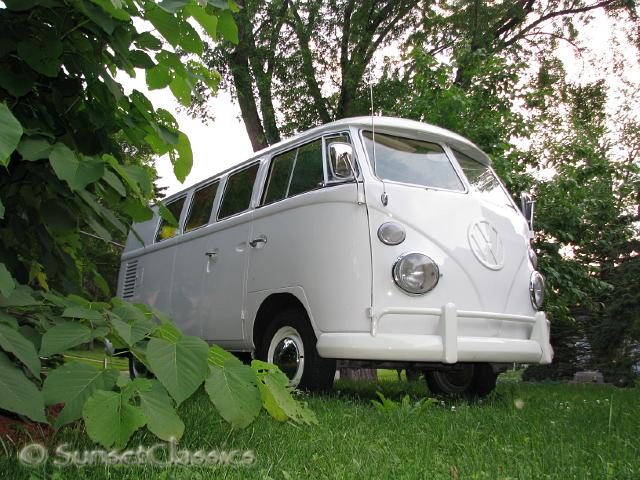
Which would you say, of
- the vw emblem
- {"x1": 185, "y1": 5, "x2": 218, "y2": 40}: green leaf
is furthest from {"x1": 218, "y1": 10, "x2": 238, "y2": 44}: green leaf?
the vw emblem

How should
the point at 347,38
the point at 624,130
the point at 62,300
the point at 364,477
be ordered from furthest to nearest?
the point at 624,130, the point at 347,38, the point at 364,477, the point at 62,300

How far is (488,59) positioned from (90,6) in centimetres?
833

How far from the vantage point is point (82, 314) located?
1.86 m

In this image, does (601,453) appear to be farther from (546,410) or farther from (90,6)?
(90,6)

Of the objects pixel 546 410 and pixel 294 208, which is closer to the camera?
pixel 546 410

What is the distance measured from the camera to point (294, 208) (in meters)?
4.75

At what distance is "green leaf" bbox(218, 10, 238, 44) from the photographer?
213 centimetres

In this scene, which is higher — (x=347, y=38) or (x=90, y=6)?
(x=347, y=38)

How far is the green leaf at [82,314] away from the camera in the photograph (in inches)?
72.7

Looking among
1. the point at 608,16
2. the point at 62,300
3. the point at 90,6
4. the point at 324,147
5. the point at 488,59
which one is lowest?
the point at 62,300

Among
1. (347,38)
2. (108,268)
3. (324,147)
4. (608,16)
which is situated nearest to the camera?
(324,147)

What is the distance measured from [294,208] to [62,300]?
2.84 m

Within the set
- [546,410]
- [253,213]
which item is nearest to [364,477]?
[546,410]

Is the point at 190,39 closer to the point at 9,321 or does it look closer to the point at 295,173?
the point at 9,321
